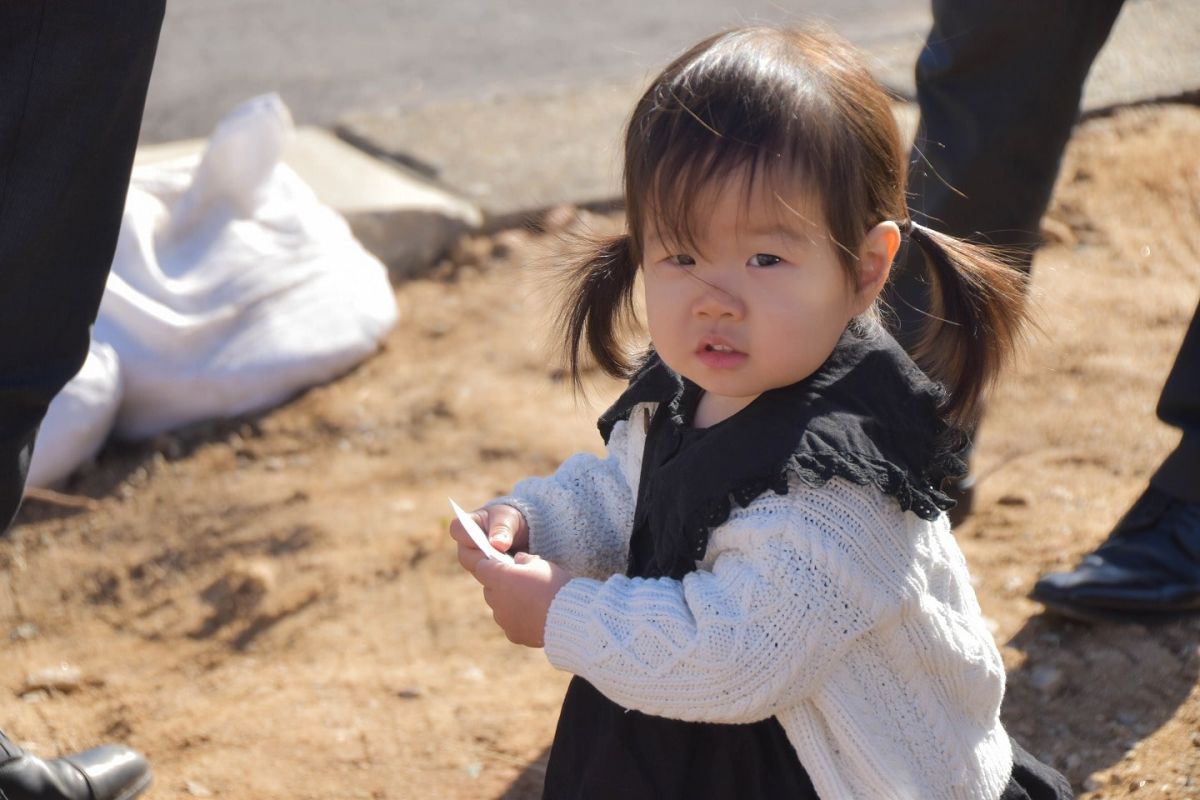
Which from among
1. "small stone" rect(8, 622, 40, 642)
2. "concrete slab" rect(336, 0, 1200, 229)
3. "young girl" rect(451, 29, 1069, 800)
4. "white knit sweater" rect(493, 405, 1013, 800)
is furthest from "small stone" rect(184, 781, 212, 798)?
"concrete slab" rect(336, 0, 1200, 229)

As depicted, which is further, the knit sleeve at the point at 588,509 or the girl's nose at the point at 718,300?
the knit sleeve at the point at 588,509

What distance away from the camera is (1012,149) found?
8.07ft

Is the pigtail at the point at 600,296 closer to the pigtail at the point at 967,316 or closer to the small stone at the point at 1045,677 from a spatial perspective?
the pigtail at the point at 967,316

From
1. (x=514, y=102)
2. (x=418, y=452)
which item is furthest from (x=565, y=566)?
(x=514, y=102)

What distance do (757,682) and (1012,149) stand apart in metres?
1.31

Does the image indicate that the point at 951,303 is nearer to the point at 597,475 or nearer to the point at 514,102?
the point at 597,475

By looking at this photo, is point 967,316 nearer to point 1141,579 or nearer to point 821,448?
point 821,448

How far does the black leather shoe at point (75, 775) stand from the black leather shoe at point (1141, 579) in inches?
56.5

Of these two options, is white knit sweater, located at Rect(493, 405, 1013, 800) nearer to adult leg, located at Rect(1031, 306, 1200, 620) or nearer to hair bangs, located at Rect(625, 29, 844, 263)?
hair bangs, located at Rect(625, 29, 844, 263)

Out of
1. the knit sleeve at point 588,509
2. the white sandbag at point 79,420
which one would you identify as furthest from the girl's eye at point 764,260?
the white sandbag at point 79,420

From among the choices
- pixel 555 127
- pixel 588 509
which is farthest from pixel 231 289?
pixel 588 509

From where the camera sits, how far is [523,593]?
1632 millimetres

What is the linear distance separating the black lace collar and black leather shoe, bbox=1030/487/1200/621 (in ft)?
2.69

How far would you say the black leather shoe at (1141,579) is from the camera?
2342 mm
